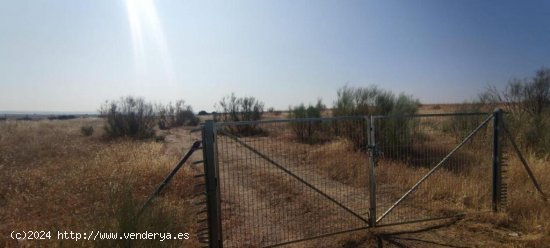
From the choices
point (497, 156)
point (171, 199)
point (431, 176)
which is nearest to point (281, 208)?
point (171, 199)

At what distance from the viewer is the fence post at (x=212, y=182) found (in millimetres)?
4309

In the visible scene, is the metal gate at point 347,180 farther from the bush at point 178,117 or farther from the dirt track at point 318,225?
the bush at point 178,117

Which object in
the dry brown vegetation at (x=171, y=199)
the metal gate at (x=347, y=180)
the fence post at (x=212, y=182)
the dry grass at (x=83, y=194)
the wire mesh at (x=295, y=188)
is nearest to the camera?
the fence post at (x=212, y=182)

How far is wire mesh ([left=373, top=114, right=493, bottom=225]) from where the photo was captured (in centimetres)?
637

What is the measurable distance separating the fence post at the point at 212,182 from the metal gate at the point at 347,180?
0.04 feet

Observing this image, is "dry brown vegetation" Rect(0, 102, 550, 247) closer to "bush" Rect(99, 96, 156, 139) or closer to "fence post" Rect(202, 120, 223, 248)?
"fence post" Rect(202, 120, 223, 248)

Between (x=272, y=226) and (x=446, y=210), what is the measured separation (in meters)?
2.99

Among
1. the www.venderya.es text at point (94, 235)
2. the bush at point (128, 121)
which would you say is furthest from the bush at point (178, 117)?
the www.venderya.es text at point (94, 235)

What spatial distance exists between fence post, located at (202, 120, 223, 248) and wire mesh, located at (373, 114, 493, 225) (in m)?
2.72

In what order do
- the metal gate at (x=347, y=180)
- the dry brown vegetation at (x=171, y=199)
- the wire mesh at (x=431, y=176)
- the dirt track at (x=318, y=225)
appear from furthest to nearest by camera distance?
the wire mesh at (x=431, y=176), the metal gate at (x=347, y=180), the dirt track at (x=318, y=225), the dry brown vegetation at (x=171, y=199)

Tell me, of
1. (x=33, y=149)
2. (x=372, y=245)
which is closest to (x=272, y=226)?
(x=372, y=245)

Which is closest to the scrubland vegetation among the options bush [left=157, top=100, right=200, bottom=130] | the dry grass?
the dry grass

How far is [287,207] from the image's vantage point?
6.74 meters

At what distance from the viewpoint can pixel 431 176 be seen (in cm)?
746
